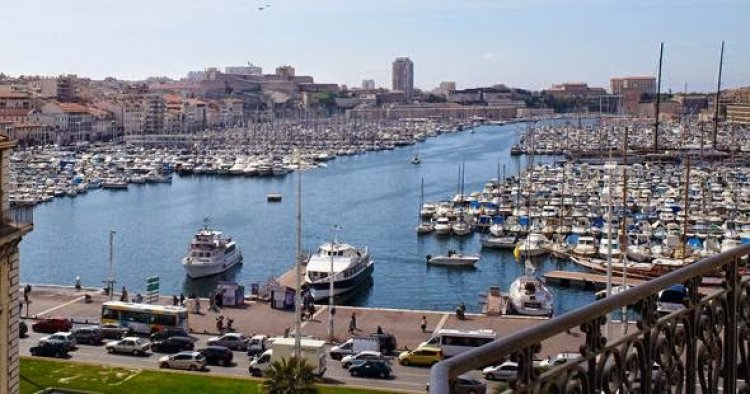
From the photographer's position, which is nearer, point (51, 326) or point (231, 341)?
point (231, 341)

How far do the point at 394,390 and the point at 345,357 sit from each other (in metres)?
1.07

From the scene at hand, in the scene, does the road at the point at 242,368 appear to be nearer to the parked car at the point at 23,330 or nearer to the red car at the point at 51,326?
the parked car at the point at 23,330

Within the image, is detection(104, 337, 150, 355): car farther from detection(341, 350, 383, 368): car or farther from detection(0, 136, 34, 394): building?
detection(0, 136, 34, 394): building

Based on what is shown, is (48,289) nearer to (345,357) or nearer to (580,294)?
(345,357)

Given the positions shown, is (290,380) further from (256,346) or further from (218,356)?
(256,346)

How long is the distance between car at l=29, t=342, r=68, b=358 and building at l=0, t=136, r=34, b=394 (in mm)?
3078

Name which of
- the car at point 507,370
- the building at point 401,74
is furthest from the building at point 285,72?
the car at point 507,370

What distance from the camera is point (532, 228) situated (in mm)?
18922

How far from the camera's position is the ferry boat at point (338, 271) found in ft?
43.5

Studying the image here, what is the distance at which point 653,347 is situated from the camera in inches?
52.4

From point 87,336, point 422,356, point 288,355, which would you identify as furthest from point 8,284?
point 422,356

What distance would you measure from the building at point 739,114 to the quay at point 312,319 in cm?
4861

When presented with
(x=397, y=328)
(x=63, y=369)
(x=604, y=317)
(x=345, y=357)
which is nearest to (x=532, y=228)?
(x=397, y=328)

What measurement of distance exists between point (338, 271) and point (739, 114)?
1936 inches
